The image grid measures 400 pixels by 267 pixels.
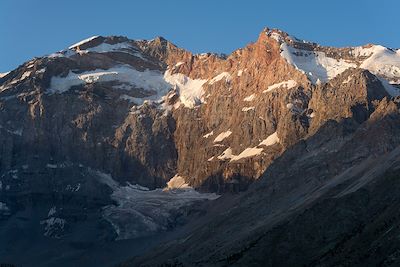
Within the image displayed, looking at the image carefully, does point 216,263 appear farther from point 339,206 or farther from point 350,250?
point 350,250

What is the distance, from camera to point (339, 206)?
194 m

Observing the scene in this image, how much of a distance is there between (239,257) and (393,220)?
4221 cm

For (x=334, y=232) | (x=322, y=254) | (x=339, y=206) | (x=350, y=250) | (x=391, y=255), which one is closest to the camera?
(x=391, y=255)

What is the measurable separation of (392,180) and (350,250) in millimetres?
45002

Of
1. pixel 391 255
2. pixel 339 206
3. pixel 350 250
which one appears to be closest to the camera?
pixel 391 255

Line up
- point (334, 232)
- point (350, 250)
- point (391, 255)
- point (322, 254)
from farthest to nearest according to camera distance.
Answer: point (334, 232)
point (322, 254)
point (350, 250)
point (391, 255)

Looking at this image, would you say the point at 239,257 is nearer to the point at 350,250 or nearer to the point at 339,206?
the point at 339,206

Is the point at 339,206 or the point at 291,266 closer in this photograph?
the point at 291,266

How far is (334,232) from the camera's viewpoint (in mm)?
182250

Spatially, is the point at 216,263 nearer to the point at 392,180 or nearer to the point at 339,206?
the point at 339,206

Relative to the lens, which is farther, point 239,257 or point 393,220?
point 239,257

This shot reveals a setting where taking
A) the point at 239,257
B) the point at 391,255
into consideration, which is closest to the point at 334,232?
the point at 239,257

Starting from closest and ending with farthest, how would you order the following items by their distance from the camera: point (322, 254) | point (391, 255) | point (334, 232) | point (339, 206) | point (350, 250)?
point (391, 255)
point (350, 250)
point (322, 254)
point (334, 232)
point (339, 206)

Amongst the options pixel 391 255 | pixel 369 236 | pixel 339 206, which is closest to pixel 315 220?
pixel 339 206
